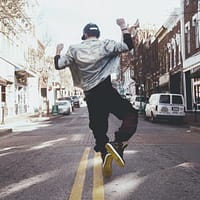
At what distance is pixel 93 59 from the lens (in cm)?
522

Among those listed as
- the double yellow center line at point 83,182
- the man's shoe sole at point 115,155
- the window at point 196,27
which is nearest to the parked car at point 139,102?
the window at point 196,27

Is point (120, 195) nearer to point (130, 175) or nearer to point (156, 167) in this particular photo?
point (130, 175)

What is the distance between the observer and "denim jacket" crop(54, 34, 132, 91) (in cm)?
521

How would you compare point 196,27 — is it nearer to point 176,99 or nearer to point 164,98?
point 176,99

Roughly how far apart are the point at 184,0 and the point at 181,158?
25931mm

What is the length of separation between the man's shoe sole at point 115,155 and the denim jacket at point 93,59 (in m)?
0.83

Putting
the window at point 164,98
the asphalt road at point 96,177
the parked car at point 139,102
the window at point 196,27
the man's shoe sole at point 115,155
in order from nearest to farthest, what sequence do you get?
the asphalt road at point 96,177
the man's shoe sole at point 115,155
the window at point 164,98
the window at point 196,27
the parked car at point 139,102

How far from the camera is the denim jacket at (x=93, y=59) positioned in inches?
205

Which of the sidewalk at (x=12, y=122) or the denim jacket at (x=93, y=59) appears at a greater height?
the denim jacket at (x=93, y=59)

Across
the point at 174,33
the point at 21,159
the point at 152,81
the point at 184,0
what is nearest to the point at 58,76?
the point at 152,81

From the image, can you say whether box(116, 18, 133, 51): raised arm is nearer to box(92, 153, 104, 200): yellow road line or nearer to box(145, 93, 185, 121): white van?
box(92, 153, 104, 200): yellow road line

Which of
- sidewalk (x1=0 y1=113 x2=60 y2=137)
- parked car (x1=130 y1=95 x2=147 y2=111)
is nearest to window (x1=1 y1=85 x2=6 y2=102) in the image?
sidewalk (x1=0 y1=113 x2=60 y2=137)

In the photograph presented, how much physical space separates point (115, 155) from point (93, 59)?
129 centimetres

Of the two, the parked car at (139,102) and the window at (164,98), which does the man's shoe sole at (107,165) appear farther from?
the parked car at (139,102)
